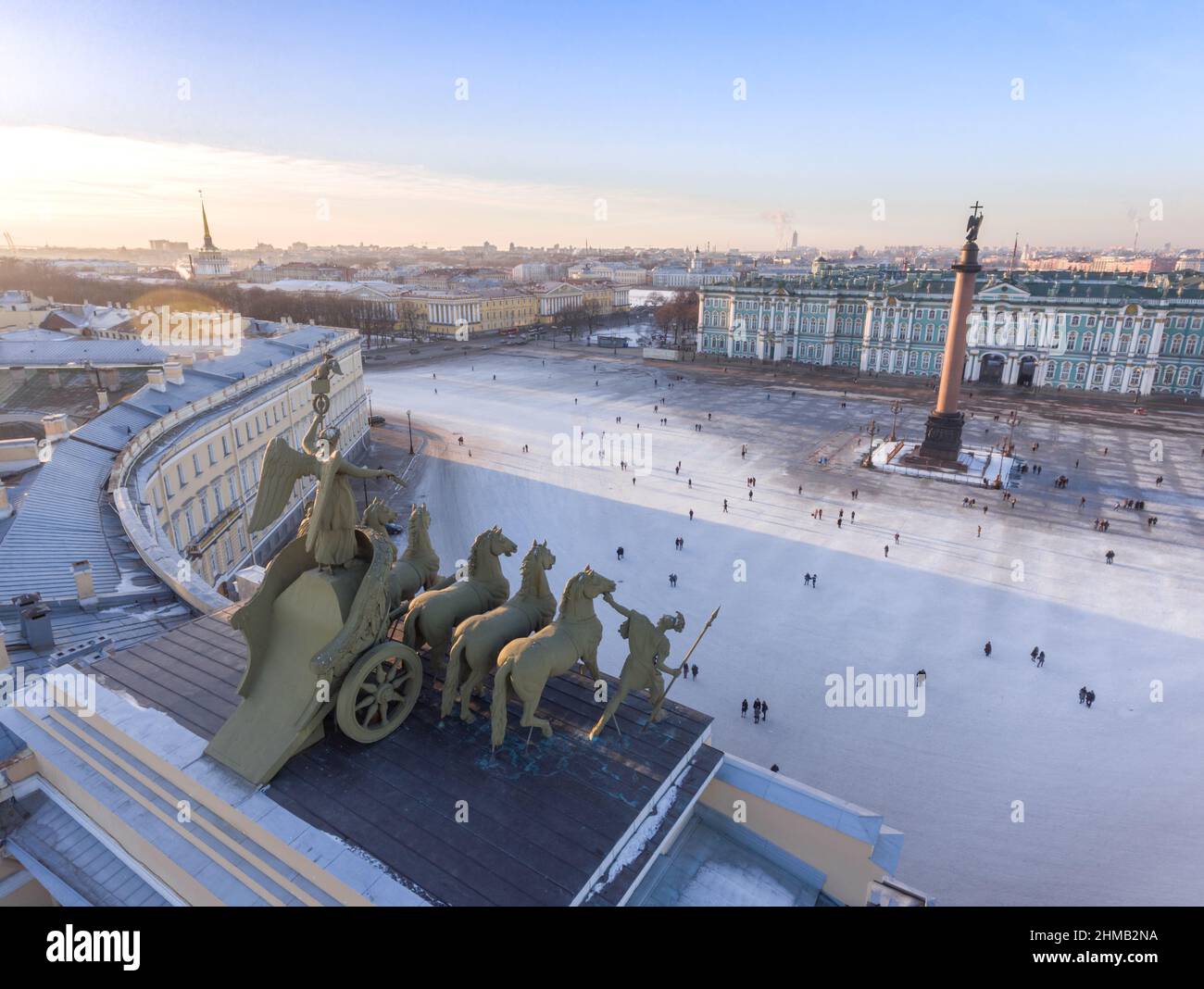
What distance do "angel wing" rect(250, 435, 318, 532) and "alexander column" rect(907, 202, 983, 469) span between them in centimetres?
Answer: 4504

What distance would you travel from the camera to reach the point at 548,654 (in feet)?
28.9

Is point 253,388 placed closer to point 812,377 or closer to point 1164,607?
point 1164,607

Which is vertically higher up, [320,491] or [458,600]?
[320,491]

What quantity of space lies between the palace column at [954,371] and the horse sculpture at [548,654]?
1686 inches

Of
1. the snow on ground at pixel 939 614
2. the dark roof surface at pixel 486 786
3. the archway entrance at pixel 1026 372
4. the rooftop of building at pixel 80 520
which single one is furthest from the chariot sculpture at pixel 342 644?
the archway entrance at pixel 1026 372

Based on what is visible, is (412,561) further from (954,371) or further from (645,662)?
(954,371)

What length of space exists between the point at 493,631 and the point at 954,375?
46.1 metres

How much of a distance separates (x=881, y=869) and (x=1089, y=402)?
2867 inches

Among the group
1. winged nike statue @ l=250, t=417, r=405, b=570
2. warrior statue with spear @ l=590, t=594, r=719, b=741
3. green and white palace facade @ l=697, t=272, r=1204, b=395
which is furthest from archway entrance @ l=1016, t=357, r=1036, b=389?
winged nike statue @ l=250, t=417, r=405, b=570

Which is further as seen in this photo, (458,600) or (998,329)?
(998,329)

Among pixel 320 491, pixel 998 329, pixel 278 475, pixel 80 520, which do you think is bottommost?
pixel 80 520

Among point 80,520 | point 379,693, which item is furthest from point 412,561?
point 80,520

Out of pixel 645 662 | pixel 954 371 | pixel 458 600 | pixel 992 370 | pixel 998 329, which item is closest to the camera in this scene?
pixel 645 662
